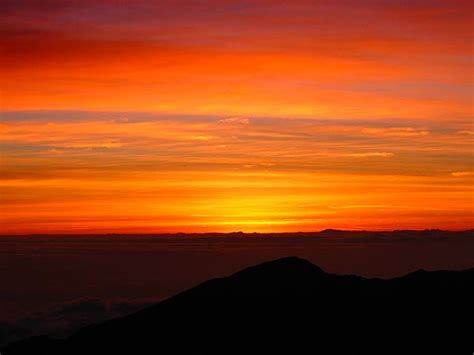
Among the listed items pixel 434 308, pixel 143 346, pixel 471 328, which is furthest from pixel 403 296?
pixel 143 346

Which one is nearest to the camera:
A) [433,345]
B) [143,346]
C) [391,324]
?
[433,345]

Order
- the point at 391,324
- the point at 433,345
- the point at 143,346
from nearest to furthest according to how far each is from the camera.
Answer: the point at 433,345 → the point at 391,324 → the point at 143,346

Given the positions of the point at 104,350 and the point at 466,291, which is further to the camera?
the point at 104,350

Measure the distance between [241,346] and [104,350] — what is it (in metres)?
31.3

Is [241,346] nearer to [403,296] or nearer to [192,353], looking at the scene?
[192,353]

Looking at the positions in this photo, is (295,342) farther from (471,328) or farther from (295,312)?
(471,328)

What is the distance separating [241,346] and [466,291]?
4745 cm

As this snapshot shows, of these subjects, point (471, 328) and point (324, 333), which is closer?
point (471, 328)

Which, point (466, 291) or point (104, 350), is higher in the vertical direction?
point (466, 291)

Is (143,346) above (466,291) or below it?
below

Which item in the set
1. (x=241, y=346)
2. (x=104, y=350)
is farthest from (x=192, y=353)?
(x=104, y=350)

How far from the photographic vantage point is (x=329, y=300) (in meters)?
198

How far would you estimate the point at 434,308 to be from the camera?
18550 centimetres

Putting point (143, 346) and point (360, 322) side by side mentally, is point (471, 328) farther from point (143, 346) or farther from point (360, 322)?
point (143, 346)
